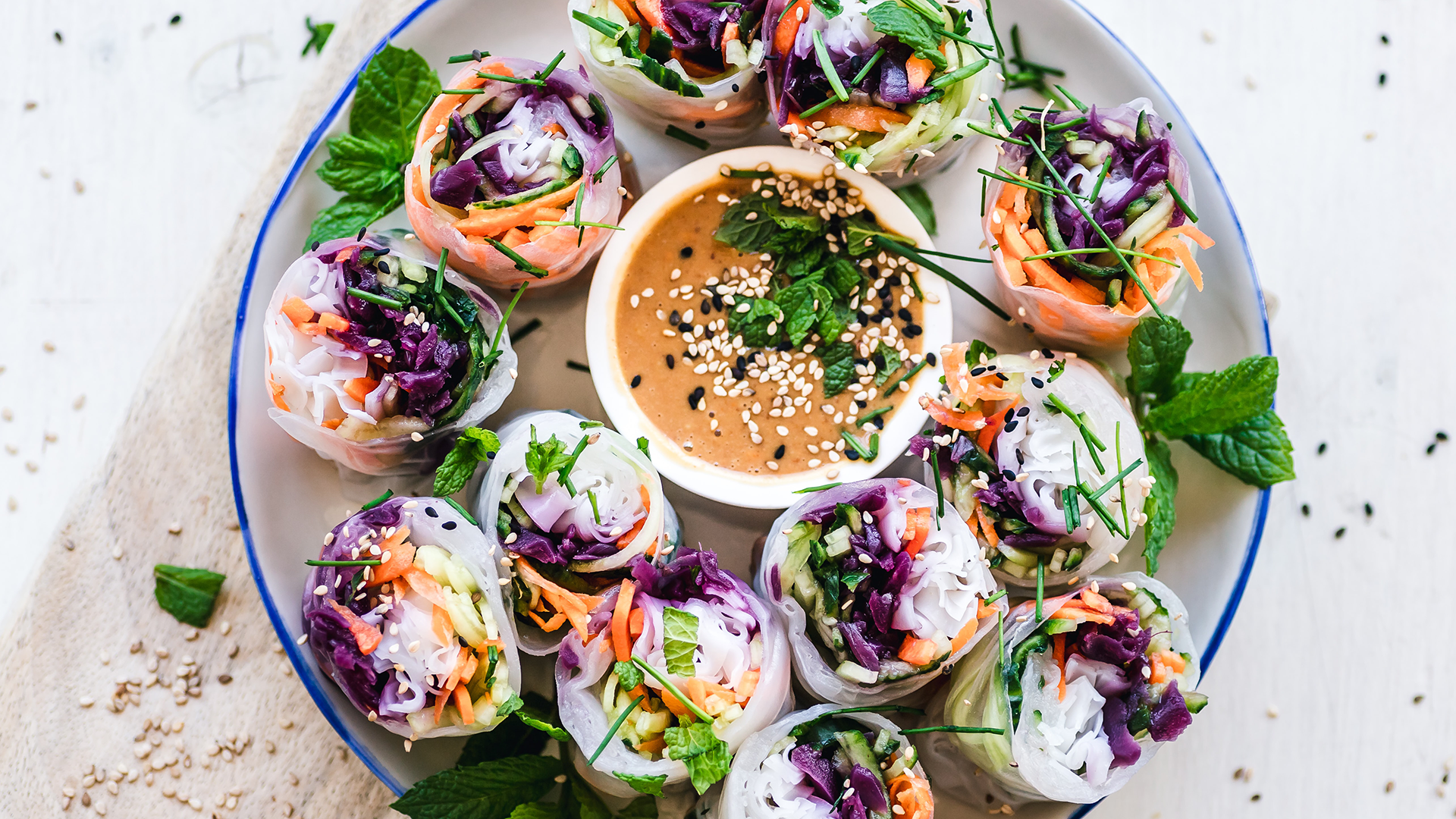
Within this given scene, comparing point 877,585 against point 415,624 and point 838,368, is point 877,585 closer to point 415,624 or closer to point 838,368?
point 838,368

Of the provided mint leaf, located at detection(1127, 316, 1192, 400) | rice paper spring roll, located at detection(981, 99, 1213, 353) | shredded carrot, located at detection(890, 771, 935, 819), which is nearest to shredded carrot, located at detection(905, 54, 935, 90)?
rice paper spring roll, located at detection(981, 99, 1213, 353)

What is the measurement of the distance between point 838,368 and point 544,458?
0.71m

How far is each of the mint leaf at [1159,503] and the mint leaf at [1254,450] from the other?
3.1 inches

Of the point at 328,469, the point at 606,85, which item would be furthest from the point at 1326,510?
the point at 328,469

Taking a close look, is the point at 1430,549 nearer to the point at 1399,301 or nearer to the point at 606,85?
the point at 1399,301

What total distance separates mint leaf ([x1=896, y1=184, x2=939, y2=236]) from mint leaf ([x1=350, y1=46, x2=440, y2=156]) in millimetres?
1084

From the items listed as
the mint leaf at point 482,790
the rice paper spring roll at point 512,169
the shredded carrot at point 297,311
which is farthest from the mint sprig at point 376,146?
the mint leaf at point 482,790

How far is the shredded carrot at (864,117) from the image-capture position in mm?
2027

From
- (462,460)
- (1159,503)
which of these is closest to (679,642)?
(462,460)

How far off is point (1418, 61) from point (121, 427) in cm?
334

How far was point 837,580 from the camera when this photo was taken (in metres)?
1.93

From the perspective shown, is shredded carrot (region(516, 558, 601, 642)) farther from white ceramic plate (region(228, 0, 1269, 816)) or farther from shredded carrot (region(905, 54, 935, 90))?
shredded carrot (region(905, 54, 935, 90))

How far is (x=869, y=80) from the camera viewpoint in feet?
6.64

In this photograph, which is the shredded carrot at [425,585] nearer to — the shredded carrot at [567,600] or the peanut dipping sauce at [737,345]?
the shredded carrot at [567,600]
